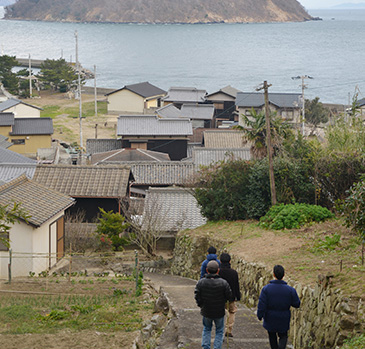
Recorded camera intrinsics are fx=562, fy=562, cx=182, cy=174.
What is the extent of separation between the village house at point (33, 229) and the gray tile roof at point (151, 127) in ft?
67.8

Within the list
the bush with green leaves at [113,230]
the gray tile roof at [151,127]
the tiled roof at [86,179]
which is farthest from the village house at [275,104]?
the bush with green leaves at [113,230]

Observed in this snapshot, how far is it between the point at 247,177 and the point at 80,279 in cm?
622

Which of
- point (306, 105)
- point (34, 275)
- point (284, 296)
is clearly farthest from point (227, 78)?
point (284, 296)

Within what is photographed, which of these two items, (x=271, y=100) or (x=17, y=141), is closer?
(x=17, y=141)

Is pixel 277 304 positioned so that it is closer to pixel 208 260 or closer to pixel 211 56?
pixel 208 260

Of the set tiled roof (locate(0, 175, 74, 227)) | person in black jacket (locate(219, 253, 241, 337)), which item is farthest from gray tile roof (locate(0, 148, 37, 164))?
person in black jacket (locate(219, 253, 241, 337))

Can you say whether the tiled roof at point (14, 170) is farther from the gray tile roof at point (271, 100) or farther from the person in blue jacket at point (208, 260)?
the gray tile roof at point (271, 100)

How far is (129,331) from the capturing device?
9000mm

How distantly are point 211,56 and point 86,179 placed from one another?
4790 inches

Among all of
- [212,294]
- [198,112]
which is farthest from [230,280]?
[198,112]

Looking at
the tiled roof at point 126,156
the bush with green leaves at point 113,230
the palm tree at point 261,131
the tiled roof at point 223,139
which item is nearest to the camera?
the bush with green leaves at point 113,230

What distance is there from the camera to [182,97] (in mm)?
58188

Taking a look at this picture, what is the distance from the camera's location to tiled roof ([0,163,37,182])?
2216 centimetres

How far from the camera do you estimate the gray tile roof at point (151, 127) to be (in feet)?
124
